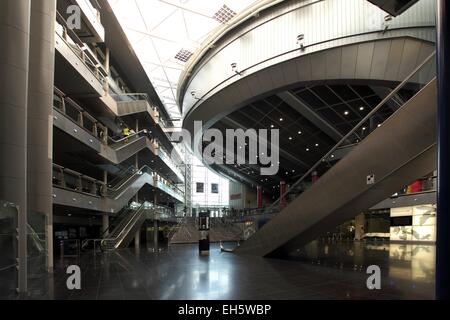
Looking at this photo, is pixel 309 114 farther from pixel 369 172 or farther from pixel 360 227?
pixel 360 227

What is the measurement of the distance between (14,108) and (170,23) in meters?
25.8

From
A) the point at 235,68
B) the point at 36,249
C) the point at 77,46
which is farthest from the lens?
the point at 77,46

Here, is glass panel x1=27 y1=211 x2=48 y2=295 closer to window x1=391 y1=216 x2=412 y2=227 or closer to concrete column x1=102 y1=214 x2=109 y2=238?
concrete column x1=102 y1=214 x2=109 y2=238

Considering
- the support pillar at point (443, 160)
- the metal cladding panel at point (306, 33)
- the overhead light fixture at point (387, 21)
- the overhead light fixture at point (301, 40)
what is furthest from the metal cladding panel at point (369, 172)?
the overhead light fixture at point (301, 40)

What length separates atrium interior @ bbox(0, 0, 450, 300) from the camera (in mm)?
7398

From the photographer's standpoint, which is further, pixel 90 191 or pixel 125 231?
pixel 125 231

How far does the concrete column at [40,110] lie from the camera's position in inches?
464

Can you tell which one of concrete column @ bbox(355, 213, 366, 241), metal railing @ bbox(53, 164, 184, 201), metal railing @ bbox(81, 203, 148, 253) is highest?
metal railing @ bbox(53, 164, 184, 201)

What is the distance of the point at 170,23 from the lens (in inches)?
1222

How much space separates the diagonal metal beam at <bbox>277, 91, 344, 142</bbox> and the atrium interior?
151mm

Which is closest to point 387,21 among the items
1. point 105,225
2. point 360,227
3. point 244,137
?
point 244,137

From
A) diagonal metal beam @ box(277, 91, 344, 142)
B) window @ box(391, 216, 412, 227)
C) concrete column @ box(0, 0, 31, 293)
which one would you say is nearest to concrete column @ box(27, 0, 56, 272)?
concrete column @ box(0, 0, 31, 293)

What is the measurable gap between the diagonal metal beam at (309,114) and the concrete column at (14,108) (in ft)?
47.3

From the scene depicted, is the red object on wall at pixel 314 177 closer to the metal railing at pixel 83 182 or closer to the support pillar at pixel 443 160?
the support pillar at pixel 443 160
